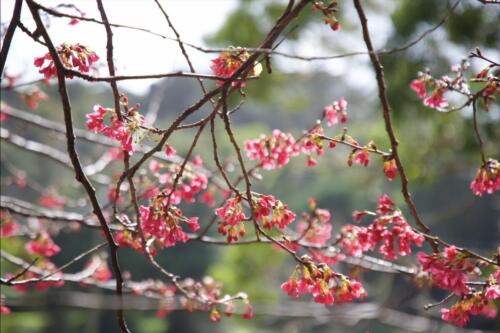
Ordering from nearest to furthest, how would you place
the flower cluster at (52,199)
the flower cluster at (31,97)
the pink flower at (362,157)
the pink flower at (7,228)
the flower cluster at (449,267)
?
the flower cluster at (449,267) → the pink flower at (362,157) → the pink flower at (7,228) → the flower cluster at (31,97) → the flower cluster at (52,199)

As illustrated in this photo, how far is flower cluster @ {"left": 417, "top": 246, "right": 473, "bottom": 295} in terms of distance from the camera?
0.99 m

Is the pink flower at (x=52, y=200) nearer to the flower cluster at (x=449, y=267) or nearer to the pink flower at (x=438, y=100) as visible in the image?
the pink flower at (x=438, y=100)

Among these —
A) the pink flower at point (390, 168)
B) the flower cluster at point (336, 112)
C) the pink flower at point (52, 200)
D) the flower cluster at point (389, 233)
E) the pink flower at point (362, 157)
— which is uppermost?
the pink flower at point (52, 200)

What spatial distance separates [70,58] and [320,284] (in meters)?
0.63

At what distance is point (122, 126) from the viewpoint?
3.45ft

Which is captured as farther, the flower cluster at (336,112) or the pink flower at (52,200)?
the pink flower at (52,200)

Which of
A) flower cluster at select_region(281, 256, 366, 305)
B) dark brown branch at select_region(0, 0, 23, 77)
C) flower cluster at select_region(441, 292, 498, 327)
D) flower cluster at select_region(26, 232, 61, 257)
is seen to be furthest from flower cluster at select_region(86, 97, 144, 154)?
flower cluster at select_region(26, 232, 61, 257)

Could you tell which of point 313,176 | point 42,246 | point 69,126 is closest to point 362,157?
point 69,126

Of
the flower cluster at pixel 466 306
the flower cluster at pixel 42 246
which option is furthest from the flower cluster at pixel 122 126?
the flower cluster at pixel 42 246

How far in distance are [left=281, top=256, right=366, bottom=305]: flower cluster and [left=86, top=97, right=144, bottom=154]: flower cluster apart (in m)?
0.39

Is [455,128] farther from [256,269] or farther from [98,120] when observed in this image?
[98,120]

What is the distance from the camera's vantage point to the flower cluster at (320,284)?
1079 millimetres

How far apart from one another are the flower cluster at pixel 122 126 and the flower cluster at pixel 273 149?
1.39 feet

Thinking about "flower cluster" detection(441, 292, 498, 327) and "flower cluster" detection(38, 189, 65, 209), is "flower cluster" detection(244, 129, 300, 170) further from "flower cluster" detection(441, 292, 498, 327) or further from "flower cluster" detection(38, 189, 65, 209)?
"flower cluster" detection(38, 189, 65, 209)
